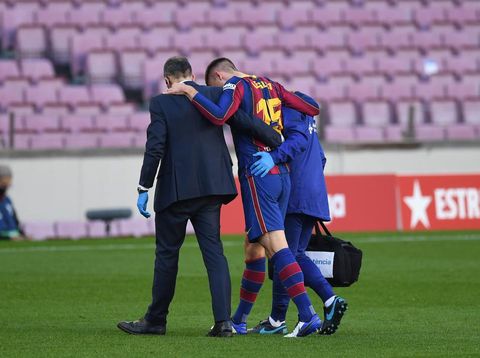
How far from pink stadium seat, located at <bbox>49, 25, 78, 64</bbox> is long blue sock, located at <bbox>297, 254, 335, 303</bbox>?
17420 millimetres

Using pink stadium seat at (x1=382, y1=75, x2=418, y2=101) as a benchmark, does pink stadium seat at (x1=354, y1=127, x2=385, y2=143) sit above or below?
below

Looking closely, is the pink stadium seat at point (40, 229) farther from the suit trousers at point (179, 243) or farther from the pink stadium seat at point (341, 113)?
the suit trousers at point (179, 243)

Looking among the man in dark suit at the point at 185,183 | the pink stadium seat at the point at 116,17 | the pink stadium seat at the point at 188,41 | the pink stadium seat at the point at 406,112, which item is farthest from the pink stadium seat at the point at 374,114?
the man in dark suit at the point at 185,183

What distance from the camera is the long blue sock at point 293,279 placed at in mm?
8180

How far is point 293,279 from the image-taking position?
26.8 ft

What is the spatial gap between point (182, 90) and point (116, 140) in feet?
45.9

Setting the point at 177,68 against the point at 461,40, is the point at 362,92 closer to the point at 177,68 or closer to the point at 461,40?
the point at 461,40

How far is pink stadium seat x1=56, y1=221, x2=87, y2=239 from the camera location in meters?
20.7

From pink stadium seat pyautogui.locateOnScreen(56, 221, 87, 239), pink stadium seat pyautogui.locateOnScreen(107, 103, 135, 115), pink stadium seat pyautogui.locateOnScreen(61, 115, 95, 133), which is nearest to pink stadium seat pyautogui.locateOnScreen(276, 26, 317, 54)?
pink stadium seat pyautogui.locateOnScreen(107, 103, 135, 115)

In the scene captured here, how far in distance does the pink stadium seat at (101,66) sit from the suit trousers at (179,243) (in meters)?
16.4

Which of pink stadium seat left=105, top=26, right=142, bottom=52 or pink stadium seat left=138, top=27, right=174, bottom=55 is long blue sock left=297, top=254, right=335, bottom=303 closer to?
pink stadium seat left=105, top=26, right=142, bottom=52

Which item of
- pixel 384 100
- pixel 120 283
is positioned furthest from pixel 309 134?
pixel 384 100

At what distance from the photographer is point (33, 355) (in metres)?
7.37

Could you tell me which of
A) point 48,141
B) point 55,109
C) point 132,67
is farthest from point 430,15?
point 48,141
